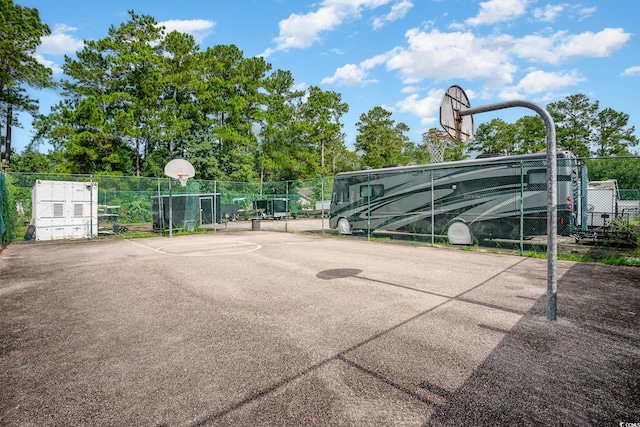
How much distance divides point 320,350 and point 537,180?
30.6 ft

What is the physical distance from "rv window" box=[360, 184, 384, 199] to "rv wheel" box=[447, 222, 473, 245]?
10.7 ft

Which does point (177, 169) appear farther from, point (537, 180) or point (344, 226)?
point (537, 180)

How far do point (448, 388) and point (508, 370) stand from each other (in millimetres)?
694

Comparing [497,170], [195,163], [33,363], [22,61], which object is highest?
[22,61]

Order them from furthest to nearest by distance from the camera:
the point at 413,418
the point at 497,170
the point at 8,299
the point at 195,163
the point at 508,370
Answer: the point at 195,163 < the point at 497,170 < the point at 8,299 < the point at 508,370 < the point at 413,418

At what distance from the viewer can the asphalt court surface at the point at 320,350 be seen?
2324 millimetres

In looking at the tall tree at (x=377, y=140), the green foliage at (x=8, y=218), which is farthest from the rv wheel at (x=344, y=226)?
the tall tree at (x=377, y=140)

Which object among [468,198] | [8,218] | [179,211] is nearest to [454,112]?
[468,198]

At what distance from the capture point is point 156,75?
3095cm

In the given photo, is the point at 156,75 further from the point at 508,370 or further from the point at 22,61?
the point at 508,370

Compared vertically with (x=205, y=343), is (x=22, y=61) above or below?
above

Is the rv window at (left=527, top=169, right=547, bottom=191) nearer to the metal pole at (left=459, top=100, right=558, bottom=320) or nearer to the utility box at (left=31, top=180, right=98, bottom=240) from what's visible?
the metal pole at (left=459, top=100, right=558, bottom=320)

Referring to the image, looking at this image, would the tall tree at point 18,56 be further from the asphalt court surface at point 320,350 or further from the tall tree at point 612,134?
the tall tree at point 612,134

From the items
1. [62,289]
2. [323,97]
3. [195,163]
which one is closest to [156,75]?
[195,163]
